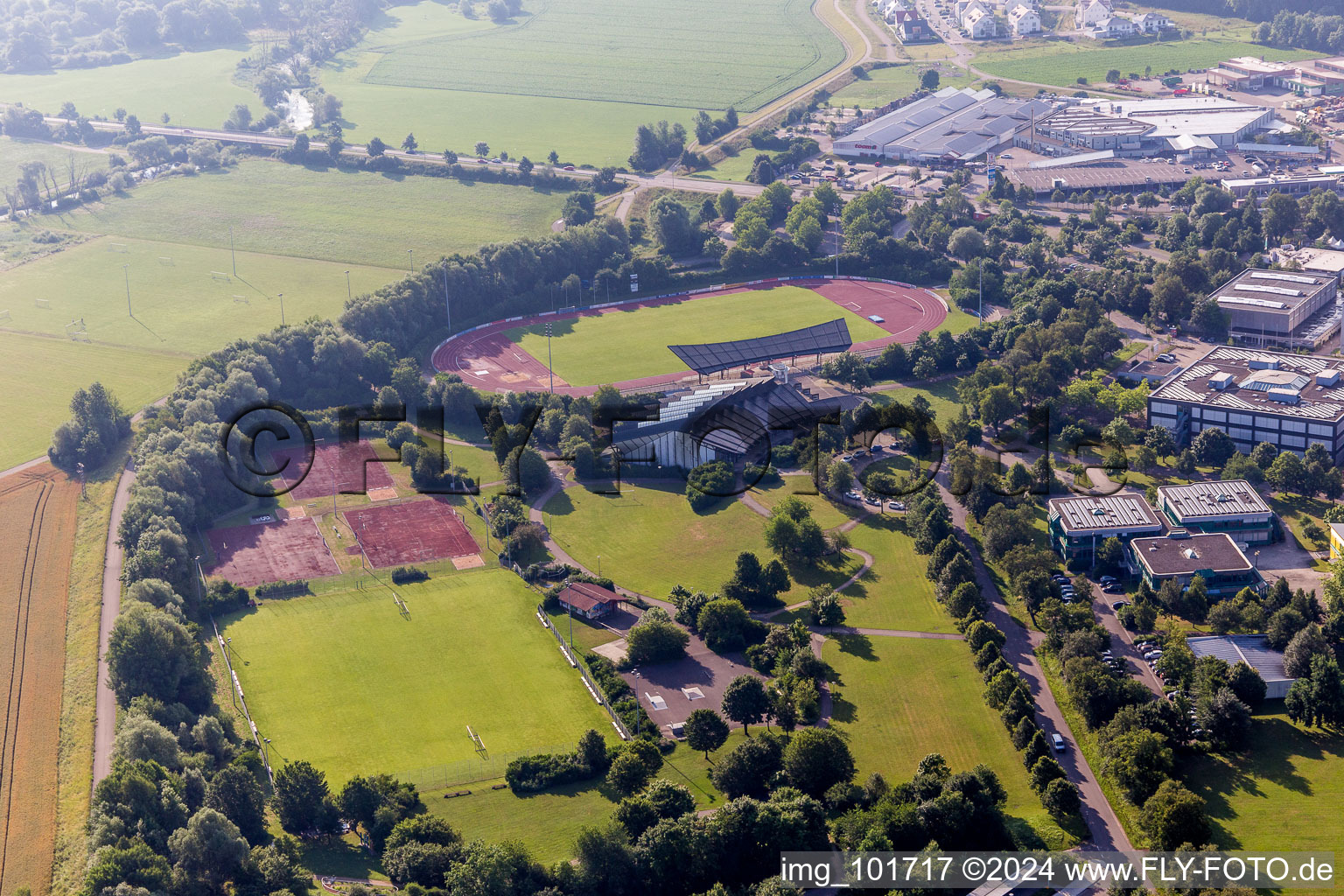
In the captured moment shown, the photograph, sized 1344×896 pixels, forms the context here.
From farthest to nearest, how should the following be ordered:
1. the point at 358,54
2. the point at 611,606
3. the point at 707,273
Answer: the point at 358,54, the point at 707,273, the point at 611,606

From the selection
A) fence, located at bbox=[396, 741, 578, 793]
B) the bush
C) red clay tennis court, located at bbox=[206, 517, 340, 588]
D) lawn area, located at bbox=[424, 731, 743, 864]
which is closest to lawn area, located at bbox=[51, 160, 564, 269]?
red clay tennis court, located at bbox=[206, 517, 340, 588]

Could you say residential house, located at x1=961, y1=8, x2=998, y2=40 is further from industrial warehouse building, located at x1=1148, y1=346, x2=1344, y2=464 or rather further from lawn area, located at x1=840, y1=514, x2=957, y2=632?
lawn area, located at x1=840, y1=514, x2=957, y2=632

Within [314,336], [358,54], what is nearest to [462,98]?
[358,54]

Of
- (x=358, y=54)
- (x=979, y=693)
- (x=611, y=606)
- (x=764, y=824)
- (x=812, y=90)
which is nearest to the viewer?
(x=764, y=824)

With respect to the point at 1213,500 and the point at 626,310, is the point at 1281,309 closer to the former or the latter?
the point at 1213,500

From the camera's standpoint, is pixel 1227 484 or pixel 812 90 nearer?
pixel 1227 484

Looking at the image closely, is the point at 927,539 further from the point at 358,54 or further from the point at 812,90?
the point at 358,54

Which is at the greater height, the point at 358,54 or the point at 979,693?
the point at 358,54
